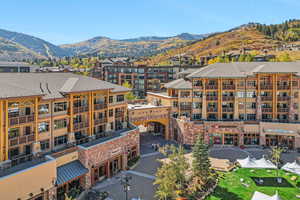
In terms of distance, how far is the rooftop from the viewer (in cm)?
2419

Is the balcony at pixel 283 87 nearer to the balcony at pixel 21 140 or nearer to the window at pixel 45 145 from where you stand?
the window at pixel 45 145

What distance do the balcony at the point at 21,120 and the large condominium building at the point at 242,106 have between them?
2823 cm

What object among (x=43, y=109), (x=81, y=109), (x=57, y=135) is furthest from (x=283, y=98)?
(x=43, y=109)

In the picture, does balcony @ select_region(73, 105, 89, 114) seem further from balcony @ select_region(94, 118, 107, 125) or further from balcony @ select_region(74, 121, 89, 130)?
balcony @ select_region(94, 118, 107, 125)

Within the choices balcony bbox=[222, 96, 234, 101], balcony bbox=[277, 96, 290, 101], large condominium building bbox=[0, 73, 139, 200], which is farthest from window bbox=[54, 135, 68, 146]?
balcony bbox=[277, 96, 290, 101]

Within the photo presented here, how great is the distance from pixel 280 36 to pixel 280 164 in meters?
173

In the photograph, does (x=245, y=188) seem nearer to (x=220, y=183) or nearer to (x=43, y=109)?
(x=220, y=183)

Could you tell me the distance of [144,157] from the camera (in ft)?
129

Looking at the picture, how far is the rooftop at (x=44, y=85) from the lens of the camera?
79.4 feet

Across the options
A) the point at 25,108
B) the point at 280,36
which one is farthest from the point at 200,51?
the point at 25,108

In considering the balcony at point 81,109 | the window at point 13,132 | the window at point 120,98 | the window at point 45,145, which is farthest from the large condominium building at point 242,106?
the window at point 13,132

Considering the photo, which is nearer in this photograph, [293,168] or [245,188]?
[245,188]

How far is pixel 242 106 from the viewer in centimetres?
4572

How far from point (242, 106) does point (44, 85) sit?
36.7 m
